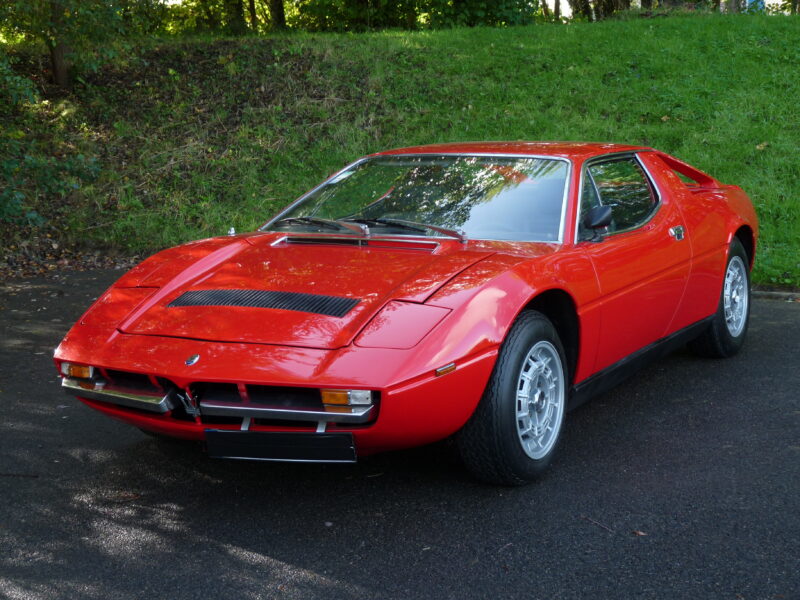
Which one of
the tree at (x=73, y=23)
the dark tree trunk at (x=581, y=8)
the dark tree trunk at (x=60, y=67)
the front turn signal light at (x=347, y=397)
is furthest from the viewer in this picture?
the dark tree trunk at (x=581, y=8)

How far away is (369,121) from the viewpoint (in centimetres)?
1302

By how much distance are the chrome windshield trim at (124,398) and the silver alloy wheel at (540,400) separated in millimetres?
1363

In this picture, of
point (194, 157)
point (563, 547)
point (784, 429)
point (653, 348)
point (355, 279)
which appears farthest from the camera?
point (194, 157)

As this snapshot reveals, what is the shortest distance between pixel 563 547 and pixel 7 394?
11.8ft

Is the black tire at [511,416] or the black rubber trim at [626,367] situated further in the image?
the black rubber trim at [626,367]

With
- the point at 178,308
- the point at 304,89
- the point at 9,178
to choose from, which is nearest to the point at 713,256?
the point at 178,308

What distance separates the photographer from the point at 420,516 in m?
3.38

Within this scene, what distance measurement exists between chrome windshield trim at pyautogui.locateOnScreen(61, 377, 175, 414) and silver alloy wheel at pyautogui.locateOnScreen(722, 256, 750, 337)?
3671 millimetres

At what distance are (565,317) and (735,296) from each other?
89.3 inches

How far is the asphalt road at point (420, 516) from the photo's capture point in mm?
2879

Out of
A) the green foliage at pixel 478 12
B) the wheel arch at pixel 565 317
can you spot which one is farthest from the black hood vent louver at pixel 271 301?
the green foliage at pixel 478 12

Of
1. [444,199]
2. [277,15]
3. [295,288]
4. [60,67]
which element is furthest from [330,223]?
[277,15]

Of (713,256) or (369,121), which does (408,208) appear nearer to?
(713,256)

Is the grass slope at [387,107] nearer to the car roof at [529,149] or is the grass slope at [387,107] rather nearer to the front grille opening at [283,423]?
the car roof at [529,149]
